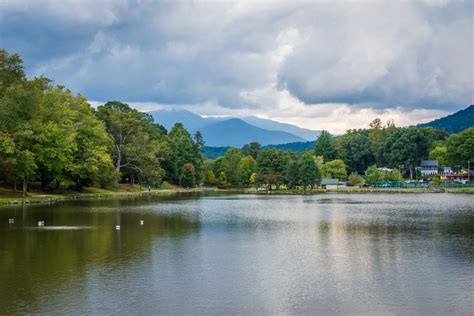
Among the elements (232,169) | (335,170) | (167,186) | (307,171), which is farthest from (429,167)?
(167,186)

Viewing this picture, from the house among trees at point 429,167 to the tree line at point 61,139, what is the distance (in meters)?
83.9

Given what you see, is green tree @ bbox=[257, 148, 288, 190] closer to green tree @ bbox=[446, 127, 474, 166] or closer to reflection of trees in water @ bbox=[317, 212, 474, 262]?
green tree @ bbox=[446, 127, 474, 166]

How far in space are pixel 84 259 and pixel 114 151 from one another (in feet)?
264

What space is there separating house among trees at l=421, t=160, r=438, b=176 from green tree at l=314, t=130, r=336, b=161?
2951 centimetres

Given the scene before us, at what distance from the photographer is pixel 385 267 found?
23453 millimetres

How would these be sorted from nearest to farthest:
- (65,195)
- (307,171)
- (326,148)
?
1. (65,195)
2. (307,171)
3. (326,148)

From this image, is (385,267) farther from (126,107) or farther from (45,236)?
(126,107)

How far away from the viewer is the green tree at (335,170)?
156 meters

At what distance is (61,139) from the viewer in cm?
6950

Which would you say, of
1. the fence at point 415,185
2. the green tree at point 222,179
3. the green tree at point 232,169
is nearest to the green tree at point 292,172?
the green tree at point 232,169

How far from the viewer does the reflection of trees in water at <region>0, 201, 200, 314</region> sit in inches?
775

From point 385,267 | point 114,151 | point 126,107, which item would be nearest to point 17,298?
point 385,267

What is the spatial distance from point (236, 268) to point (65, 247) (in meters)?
11.3

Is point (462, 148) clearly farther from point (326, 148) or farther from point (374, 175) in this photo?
point (326, 148)
